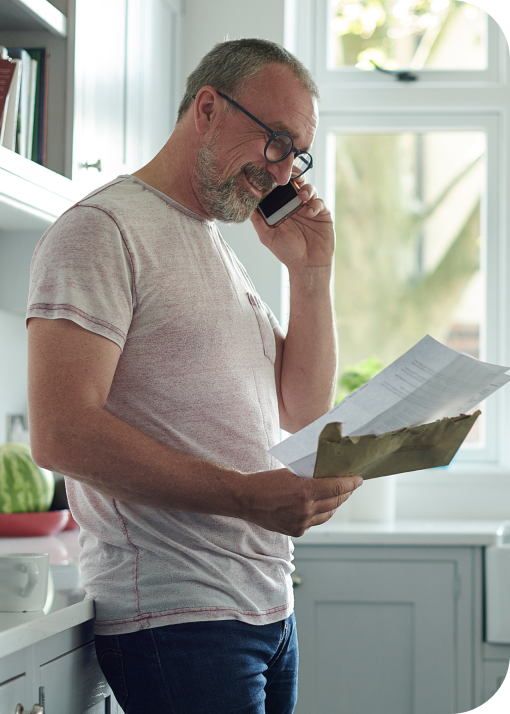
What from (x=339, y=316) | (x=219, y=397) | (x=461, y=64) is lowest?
(x=219, y=397)

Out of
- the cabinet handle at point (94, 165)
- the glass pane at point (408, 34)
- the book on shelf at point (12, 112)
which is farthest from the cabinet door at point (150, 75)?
the glass pane at point (408, 34)

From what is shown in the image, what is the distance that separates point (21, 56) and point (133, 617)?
1.14 metres

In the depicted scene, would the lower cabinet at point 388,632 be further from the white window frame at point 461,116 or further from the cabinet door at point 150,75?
the cabinet door at point 150,75

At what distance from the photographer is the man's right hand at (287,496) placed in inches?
32.6

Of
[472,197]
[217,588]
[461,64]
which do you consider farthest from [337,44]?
[217,588]

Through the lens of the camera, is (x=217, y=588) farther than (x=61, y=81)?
No

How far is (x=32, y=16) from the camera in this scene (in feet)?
4.95

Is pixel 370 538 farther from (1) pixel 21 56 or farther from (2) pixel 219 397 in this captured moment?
(1) pixel 21 56

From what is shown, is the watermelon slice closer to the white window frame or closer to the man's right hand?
the man's right hand

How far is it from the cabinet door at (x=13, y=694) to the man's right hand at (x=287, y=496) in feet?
1.04

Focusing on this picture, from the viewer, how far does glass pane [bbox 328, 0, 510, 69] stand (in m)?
2.57

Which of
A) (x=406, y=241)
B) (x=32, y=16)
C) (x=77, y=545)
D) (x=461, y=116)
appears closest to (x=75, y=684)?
(x=77, y=545)

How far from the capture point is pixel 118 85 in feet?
6.07

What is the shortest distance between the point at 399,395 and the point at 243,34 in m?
1.89
